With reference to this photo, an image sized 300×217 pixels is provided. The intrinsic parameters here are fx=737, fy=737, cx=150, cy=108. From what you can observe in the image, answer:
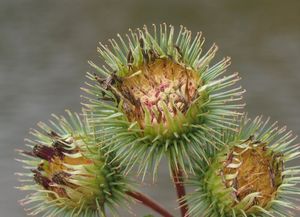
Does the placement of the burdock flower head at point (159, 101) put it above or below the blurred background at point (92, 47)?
below

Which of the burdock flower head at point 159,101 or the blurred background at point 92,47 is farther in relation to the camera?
the blurred background at point 92,47

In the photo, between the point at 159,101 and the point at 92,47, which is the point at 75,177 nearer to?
the point at 159,101

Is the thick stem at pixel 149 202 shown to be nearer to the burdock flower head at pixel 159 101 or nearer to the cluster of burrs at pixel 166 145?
the cluster of burrs at pixel 166 145

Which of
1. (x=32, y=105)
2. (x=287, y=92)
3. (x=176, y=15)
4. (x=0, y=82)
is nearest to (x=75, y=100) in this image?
(x=32, y=105)

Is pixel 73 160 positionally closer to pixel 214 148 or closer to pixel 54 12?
pixel 214 148

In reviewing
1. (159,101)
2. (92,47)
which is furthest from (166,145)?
(92,47)

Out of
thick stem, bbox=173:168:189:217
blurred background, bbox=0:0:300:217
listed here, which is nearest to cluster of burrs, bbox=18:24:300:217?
thick stem, bbox=173:168:189:217

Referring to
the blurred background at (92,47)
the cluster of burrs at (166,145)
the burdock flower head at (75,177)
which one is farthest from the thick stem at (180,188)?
the blurred background at (92,47)
